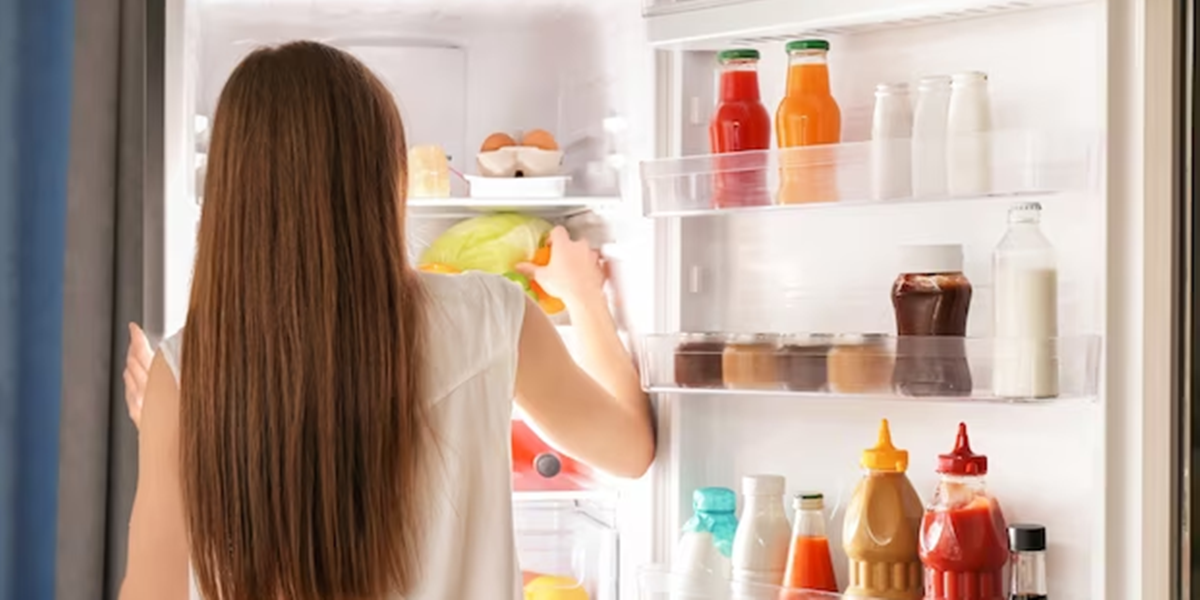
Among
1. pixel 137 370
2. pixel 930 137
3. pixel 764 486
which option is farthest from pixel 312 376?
pixel 930 137

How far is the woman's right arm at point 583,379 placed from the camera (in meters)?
1.61

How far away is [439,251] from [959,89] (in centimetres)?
85

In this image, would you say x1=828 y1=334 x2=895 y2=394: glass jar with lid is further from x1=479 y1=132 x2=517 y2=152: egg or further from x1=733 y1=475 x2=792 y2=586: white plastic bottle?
x1=479 y1=132 x2=517 y2=152: egg

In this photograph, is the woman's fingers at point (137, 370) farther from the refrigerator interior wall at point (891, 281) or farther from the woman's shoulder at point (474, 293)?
the refrigerator interior wall at point (891, 281)

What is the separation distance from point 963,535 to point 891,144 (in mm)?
455

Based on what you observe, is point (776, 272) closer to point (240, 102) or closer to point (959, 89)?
point (959, 89)

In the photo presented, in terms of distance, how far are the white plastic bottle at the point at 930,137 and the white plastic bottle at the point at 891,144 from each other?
0.5 inches

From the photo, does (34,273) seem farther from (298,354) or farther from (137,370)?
(298,354)

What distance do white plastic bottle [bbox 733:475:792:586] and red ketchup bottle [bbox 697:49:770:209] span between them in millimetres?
358

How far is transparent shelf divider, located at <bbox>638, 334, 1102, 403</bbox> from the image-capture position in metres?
1.55

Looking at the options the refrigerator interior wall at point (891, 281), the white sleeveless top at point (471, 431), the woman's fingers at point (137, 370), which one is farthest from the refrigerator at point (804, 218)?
the white sleeveless top at point (471, 431)

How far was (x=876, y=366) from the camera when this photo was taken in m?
1.69

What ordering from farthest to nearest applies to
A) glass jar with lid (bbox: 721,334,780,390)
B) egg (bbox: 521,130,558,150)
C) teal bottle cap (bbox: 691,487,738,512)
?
egg (bbox: 521,130,558,150) → teal bottle cap (bbox: 691,487,738,512) → glass jar with lid (bbox: 721,334,780,390)

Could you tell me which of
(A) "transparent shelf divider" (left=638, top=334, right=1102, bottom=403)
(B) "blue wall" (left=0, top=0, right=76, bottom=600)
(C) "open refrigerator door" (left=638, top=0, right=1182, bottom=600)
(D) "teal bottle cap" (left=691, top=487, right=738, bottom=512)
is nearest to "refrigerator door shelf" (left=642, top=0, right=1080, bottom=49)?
(C) "open refrigerator door" (left=638, top=0, right=1182, bottom=600)
